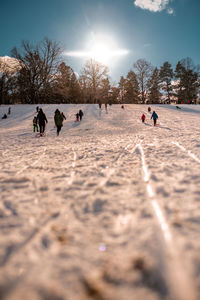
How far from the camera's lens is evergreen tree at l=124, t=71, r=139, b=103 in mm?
48228

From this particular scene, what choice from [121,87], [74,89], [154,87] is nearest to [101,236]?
[74,89]

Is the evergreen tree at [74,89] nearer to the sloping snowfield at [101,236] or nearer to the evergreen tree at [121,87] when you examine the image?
the evergreen tree at [121,87]

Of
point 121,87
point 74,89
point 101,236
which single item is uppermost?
point 121,87

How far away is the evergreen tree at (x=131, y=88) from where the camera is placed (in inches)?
1899

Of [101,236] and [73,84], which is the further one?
[73,84]

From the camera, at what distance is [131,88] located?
48969 millimetres

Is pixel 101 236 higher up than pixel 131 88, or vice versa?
pixel 131 88

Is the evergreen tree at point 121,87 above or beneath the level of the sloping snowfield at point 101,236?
above

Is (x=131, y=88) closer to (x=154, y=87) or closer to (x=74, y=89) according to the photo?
(x=154, y=87)

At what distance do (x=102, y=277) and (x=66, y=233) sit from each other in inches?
26.2

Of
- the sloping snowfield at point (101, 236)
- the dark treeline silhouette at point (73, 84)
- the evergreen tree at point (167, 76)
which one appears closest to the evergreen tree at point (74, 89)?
the dark treeline silhouette at point (73, 84)

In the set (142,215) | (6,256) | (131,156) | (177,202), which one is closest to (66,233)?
(6,256)

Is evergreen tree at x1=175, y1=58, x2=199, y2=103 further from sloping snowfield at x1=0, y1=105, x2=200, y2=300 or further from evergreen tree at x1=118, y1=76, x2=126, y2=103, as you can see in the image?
sloping snowfield at x1=0, y1=105, x2=200, y2=300

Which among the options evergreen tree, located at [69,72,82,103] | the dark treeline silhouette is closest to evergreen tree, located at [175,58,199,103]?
the dark treeline silhouette
